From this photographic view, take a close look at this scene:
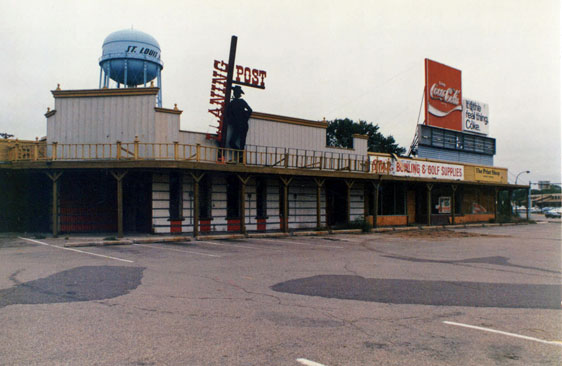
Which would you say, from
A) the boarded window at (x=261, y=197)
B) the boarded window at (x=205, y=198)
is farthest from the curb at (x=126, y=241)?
the boarded window at (x=261, y=197)

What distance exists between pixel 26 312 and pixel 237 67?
66.1 ft

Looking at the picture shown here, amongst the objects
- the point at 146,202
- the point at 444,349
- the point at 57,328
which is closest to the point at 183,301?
the point at 57,328

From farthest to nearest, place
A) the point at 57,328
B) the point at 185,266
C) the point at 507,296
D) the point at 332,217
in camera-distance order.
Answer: the point at 332,217 < the point at 185,266 < the point at 507,296 < the point at 57,328

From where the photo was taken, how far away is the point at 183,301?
7402mm

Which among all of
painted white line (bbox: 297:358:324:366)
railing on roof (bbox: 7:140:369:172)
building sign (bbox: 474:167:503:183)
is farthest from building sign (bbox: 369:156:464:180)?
painted white line (bbox: 297:358:324:366)

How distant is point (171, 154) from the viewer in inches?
878

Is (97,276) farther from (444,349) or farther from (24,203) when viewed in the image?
(24,203)

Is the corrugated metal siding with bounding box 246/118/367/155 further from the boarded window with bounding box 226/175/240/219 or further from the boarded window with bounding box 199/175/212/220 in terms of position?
the boarded window with bounding box 199/175/212/220

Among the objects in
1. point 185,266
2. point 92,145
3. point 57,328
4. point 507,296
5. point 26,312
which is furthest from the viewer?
point 92,145

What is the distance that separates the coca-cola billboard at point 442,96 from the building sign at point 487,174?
429 centimetres

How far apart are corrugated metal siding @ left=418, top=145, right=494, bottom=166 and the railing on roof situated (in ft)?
33.2

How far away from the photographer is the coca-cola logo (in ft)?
129

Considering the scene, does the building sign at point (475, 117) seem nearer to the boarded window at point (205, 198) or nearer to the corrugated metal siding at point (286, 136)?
the corrugated metal siding at point (286, 136)

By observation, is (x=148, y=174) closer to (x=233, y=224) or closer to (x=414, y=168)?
(x=233, y=224)
